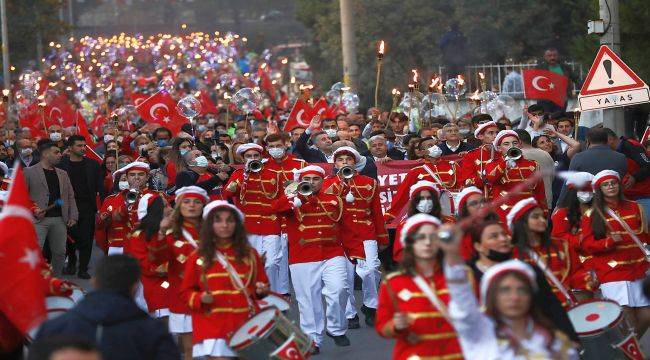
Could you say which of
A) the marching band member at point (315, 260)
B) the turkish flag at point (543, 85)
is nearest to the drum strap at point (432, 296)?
the marching band member at point (315, 260)

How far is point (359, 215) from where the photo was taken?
14094mm

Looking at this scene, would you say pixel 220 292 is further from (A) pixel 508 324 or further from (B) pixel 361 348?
(B) pixel 361 348

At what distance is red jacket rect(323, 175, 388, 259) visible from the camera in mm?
14023

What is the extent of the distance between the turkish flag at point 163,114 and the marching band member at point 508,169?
8.43 m

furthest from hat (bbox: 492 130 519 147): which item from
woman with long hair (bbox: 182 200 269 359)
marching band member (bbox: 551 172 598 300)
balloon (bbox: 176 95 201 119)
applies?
balloon (bbox: 176 95 201 119)

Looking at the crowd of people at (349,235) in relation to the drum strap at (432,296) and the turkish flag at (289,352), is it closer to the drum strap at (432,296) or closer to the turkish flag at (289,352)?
the drum strap at (432,296)

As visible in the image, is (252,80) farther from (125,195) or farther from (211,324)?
(211,324)

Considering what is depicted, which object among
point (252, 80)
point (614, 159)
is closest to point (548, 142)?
point (614, 159)

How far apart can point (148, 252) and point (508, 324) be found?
15.7ft

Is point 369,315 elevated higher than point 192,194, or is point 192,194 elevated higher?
point 192,194

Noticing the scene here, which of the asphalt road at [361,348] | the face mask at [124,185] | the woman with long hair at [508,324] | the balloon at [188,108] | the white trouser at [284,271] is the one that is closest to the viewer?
the woman with long hair at [508,324]

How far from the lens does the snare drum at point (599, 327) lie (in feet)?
31.1

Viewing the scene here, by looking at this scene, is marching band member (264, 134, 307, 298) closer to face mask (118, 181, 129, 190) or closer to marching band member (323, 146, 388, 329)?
marching band member (323, 146, 388, 329)

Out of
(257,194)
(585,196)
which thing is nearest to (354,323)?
(257,194)
